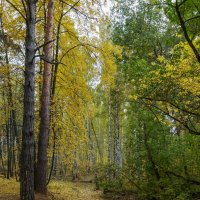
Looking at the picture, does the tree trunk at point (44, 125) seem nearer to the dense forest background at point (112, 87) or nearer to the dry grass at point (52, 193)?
the dense forest background at point (112, 87)

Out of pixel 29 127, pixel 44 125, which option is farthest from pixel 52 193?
pixel 29 127

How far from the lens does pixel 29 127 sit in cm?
512

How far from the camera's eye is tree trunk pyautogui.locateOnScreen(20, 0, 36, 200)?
16.6ft

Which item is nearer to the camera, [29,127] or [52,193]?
[29,127]

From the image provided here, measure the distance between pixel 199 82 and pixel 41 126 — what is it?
4577 millimetres

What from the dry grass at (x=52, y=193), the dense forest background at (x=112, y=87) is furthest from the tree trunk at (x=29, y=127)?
the dry grass at (x=52, y=193)

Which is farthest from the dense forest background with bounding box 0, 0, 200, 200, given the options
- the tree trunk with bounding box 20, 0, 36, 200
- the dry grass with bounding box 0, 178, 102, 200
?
the tree trunk with bounding box 20, 0, 36, 200

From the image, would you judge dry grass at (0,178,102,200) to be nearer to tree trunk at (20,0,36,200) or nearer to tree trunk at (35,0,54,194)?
tree trunk at (35,0,54,194)

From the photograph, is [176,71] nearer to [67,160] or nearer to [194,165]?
[194,165]

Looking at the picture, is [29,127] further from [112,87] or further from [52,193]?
[112,87]

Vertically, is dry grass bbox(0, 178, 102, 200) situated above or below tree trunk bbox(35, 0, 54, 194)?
below

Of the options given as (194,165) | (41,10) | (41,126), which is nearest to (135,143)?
(194,165)

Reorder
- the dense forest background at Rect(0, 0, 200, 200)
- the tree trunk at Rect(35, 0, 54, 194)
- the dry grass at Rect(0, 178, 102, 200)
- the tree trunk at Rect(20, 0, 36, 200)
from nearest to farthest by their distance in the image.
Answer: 1. the tree trunk at Rect(20, 0, 36, 200)
2. the dense forest background at Rect(0, 0, 200, 200)
3. the dry grass at Rect(0, 178, 102, 200)
4. the tree trunk at Rect(35, 0, 54, 194)

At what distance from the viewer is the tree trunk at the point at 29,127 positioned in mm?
5051
